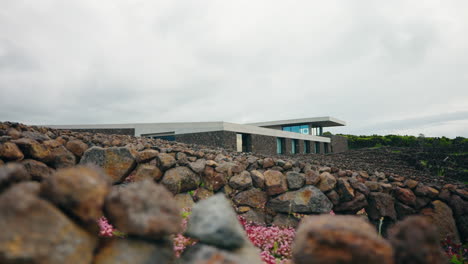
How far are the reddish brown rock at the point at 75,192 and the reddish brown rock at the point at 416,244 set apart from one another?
2281 millimetres

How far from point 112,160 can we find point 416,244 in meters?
4.52

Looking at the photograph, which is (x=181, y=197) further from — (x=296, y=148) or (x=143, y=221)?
(x=296, y=148)

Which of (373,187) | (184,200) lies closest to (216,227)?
(184,200)

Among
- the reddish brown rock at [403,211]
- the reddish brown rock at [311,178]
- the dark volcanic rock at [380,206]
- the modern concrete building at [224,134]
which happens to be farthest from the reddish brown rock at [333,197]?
the modern concrete building at [224,134]

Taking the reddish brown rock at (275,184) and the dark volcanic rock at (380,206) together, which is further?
the dark volcanic rock at (380,206)

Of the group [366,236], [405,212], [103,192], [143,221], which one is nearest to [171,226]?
[143,221]

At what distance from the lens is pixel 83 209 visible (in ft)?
5.93

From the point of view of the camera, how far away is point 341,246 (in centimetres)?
174

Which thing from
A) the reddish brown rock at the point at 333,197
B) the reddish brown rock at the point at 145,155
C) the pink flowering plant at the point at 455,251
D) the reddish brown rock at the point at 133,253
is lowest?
the pink flowering plant at the point at 455,251

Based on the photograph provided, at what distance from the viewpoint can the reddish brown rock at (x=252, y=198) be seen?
5.20 metres

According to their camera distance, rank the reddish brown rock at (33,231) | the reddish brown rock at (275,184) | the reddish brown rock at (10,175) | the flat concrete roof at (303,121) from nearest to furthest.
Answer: the reddish brown rock at (33,231), the reddish brown rock at (10,175), the reddish brown rock at (275,184), the flat concrete roof at (303,121)

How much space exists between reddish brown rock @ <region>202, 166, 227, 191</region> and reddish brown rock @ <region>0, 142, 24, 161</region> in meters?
3.16

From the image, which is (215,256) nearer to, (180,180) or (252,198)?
(180,180)

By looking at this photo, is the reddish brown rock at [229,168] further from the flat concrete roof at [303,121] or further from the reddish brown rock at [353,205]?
the flat concrete roof at [303,121]
